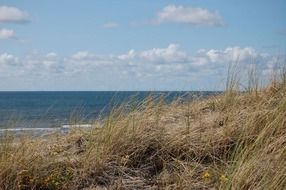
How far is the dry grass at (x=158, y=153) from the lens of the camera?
416cm

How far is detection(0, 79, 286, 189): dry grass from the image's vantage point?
4160mm

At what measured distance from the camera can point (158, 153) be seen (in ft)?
15.8

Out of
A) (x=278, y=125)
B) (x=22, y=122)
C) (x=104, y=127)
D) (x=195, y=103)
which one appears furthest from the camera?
(x=195, y=103)

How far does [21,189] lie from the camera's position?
4.18 m

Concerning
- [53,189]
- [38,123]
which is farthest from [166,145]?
[38,123]

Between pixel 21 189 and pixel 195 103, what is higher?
pixel 195 103

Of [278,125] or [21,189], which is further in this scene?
[278,125]

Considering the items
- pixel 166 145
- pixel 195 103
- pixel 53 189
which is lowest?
pixel 53 189

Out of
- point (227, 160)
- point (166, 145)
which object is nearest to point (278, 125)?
point (227, 160)

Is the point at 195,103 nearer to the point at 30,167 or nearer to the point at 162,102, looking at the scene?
the point at 162,102

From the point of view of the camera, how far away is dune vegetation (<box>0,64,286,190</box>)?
416cm

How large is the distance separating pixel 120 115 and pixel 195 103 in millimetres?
1413

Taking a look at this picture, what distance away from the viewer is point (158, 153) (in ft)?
15.8

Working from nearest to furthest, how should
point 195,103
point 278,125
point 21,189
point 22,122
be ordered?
1. point 21,189
2. point 278,125
3. point 22,122
4. point 195,103
